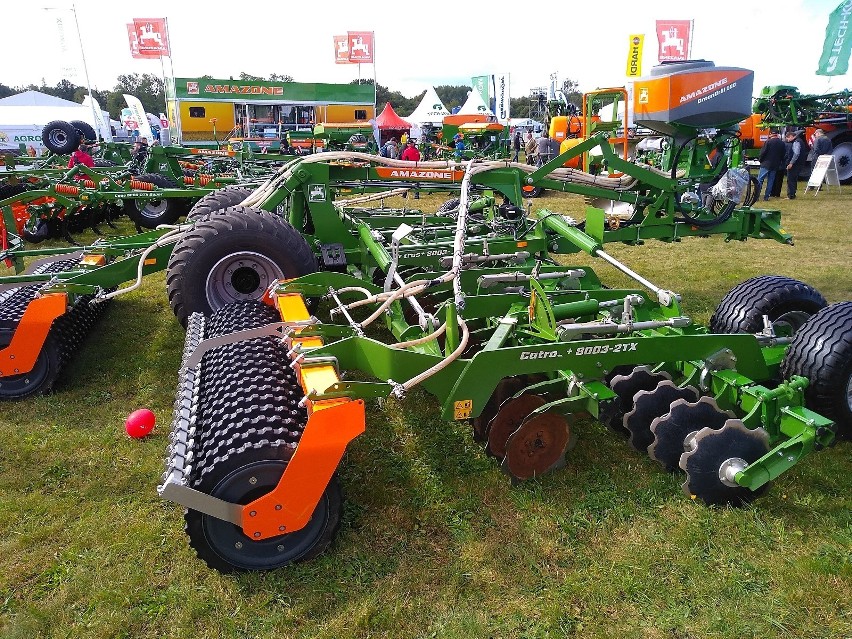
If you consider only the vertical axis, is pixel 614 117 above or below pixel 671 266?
above

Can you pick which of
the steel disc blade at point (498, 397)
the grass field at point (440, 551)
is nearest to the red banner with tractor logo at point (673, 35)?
the grass field at point (440, 551)

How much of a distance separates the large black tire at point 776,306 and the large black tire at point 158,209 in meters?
9.88

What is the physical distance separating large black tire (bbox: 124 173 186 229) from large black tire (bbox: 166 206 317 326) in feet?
23.2

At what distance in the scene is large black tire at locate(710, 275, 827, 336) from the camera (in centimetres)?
428

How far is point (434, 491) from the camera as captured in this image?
11.4 ft

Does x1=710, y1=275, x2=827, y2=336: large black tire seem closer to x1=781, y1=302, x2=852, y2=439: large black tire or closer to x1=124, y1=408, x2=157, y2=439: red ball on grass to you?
x1=781, y1=302, x2=852, y2=439: large black tire

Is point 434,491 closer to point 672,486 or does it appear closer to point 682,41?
point 672,486

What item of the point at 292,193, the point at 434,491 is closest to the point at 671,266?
the point at 292,193

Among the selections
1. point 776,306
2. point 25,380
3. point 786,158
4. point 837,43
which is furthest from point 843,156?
point 25,380

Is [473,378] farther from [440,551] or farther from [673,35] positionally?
[673,35]

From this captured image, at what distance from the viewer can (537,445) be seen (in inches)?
134

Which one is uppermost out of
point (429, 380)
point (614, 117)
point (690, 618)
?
point (614, 117)

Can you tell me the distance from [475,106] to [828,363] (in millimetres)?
29504

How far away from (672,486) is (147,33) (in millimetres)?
31583
